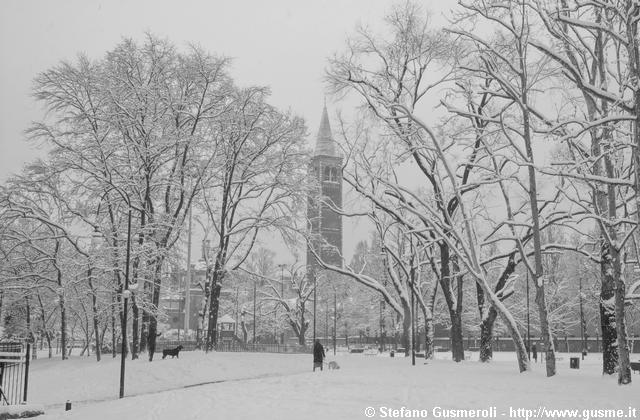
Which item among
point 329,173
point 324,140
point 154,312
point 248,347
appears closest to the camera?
point 154,312

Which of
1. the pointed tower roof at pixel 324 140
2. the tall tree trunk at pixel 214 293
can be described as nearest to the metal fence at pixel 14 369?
the tall tree trunk at pixel 214 293

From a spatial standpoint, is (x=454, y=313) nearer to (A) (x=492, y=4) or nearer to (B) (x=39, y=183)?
(A) (x=492, y=4)

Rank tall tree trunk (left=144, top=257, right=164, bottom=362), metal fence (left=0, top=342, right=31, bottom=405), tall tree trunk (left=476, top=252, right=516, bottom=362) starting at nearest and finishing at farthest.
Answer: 1. metal fence (left=0, top=342, right=31, bottom=405)
2. tall tree trunk (left=476, top=252, right=516, bottom=362)
3. tall tree trunk (left=144, top=257, right=164, bottom=362)

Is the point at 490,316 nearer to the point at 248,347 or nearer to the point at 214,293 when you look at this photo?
the point at 214,293

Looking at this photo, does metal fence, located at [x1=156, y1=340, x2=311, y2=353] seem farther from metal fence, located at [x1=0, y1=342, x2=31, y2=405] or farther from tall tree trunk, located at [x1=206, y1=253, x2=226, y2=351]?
metal fence, located at [x1=0, y1=342, x2=31, y2=405]

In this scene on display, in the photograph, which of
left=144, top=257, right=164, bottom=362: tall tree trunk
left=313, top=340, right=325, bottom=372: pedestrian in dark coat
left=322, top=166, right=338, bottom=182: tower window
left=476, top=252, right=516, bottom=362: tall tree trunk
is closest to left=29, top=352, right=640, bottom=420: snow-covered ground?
left=313, top=340, right=325, bottom=372: pedestrian in dark coat

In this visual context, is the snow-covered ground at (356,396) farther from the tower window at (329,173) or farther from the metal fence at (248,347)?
the tower window at (329,173)

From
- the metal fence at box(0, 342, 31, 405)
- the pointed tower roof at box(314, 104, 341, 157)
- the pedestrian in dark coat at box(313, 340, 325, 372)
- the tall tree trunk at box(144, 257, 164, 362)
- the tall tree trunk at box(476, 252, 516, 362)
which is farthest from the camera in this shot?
the pointed tower roof at box(314, 104, 341, 157)

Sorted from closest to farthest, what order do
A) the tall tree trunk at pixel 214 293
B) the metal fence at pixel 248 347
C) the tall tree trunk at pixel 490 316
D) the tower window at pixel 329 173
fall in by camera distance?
the tall tree trunk at pixel 490 316 < the tall tree trunk at pixel 214 293 < the metal fence at pixel 248 347 < the tower window at pixel 329 173

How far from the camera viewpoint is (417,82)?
26109mm

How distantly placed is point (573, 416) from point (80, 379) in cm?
2287

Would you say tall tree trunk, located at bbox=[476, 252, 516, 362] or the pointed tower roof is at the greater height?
the pointed tower roof

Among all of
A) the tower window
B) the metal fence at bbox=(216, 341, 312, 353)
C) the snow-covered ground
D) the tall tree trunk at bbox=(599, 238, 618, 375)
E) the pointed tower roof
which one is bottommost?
the metal fence at bbox=(216, 341, 312, 353)

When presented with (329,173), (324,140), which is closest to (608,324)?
(329,173)
